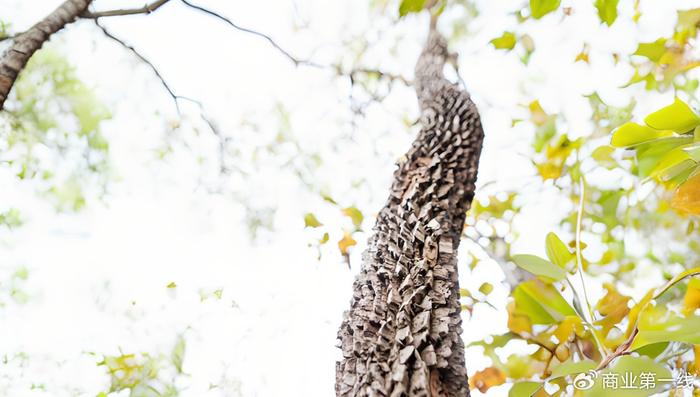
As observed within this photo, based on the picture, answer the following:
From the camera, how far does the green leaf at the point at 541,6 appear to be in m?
0.39

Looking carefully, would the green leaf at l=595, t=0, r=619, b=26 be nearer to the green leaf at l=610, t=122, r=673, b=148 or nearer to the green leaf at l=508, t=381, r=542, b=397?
the green leaf at l=610, t=122, r=673, b=148

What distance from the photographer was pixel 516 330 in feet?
2.07

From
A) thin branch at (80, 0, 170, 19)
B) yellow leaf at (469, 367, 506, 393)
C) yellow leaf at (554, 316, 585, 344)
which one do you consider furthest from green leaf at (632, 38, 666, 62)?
thin branch at (80, 0, 170, 19)

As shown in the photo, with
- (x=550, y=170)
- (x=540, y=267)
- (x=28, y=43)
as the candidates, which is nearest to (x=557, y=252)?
(x=540, y=267)

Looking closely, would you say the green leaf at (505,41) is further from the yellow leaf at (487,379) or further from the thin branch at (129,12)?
the thin branch at (129,12)

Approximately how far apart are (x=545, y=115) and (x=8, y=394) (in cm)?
187

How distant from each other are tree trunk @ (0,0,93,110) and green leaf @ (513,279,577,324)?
1.05 metres

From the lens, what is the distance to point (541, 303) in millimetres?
490

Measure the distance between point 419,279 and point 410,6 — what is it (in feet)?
1.15

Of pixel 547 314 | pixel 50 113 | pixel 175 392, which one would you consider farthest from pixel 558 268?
pixel 50 113

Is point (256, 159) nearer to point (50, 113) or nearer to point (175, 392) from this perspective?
point (50, 113)

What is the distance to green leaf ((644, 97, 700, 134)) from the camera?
0.36m

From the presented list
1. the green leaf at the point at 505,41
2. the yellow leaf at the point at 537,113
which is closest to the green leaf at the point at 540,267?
the green leaf at the point at 505,41

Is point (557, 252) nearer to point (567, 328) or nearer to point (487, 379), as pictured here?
point (567, 328)
